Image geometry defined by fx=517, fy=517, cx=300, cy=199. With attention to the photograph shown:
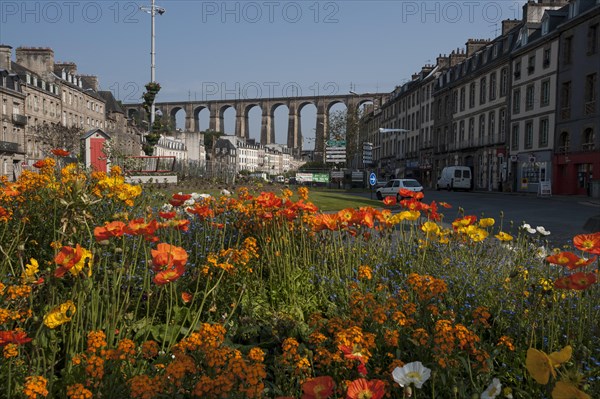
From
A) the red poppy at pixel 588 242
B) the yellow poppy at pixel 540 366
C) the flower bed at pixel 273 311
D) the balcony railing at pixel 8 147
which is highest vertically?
the balcony railing at pixel 8 147

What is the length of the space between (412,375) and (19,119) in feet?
188

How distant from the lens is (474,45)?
52000mm

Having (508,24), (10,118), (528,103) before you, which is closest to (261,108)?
(10,118)

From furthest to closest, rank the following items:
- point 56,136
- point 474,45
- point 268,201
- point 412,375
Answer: point 474,45 → point 56,136 → point 268,201 → point 412,375

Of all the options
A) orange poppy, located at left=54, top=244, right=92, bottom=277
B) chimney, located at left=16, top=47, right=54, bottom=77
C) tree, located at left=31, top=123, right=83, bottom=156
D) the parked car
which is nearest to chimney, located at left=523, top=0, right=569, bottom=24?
the parked car

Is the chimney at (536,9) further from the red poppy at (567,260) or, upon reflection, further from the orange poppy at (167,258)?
the orange poppy at (167,258)

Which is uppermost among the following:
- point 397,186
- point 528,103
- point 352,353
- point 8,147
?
point 528,103

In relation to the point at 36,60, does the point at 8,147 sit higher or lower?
lower

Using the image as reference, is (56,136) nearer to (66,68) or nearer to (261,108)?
(66,68)

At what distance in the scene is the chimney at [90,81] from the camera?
2830 inches

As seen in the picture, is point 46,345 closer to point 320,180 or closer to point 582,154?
point 582,154

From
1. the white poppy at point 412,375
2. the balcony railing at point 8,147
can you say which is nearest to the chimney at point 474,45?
the balcony railing at point 8,147

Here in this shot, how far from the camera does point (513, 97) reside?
1603 inches

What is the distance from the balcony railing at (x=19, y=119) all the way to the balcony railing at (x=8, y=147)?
2.28 m
